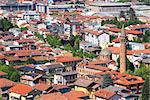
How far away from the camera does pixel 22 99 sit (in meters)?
7.14

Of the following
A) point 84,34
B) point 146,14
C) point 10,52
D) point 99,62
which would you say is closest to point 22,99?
point 99,62

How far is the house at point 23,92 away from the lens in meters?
7.06

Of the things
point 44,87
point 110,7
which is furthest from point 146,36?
point 110,7

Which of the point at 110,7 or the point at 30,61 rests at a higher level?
the point at 110,7

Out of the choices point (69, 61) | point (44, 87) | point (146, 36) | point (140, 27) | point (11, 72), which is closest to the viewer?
point (44, 87)

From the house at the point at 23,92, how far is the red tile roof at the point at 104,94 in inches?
36.6

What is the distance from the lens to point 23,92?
709 centimetres

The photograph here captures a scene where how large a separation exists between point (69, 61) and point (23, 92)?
246 centimetres

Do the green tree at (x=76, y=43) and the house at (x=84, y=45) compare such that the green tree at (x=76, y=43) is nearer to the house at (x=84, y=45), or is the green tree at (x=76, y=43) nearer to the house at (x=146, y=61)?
the house at (x=84, y=45)

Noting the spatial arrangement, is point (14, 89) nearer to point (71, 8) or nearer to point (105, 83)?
point (105, 83)

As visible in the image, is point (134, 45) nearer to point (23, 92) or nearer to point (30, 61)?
point (30, 61)

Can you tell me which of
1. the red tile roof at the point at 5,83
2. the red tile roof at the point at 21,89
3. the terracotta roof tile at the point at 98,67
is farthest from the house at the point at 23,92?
the terracotta roof tile at the point at 98,67

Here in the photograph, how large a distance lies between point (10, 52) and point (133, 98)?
4.11m

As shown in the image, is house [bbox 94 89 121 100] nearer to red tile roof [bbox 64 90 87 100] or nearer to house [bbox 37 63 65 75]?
red tile roof [bbox 64 90 87 100]
